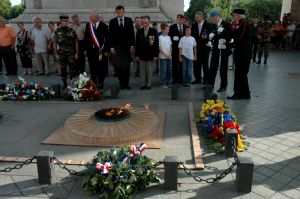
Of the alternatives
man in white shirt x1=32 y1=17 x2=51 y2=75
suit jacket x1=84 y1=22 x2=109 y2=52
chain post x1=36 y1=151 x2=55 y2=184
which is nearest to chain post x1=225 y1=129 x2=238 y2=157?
chain post x1=36 y1=151 x2=55 y2=184

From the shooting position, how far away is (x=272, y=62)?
13.8 meters

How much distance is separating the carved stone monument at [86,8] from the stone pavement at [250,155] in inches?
154

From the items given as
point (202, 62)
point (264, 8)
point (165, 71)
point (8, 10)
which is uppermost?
point (264, 8)

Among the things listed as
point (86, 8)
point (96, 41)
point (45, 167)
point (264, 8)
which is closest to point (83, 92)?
point (96, 41)

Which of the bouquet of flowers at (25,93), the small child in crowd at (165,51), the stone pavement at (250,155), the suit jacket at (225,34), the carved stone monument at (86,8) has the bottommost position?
the stone pavement at (250,155)

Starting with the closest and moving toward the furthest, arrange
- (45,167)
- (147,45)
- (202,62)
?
(45,167) → (147,45) → (202,62)

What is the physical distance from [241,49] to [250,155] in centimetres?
349

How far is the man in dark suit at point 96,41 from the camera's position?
8508 mm

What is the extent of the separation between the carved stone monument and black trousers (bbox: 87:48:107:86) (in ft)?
10.3

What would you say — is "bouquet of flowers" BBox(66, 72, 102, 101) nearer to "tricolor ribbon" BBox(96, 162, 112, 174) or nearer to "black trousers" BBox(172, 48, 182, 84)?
"black trousers" BBox(172, 48, 182, 84)

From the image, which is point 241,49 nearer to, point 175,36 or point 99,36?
point 175,36

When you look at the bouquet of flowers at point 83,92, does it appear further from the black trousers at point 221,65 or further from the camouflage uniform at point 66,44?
the black trousers at point 221,65

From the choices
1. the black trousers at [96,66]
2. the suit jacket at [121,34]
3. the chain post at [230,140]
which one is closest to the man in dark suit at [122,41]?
the suit jacket at [121,34]

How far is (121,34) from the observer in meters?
8.58
